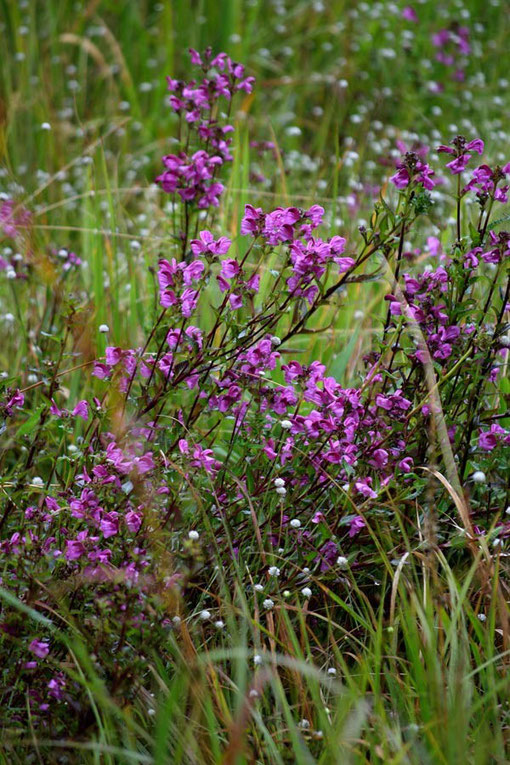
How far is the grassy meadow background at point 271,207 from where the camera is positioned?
5.00 ft

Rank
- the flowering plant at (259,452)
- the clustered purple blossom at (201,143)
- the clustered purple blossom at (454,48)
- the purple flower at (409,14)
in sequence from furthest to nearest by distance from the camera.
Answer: the purple flower at (409,14) < the clustered purple blossom at (454,48) < the clustered purple blossom at (201,143) < the flowering plant at (259,452)

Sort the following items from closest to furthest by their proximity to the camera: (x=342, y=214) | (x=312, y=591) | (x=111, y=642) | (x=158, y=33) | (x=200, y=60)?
1. (x=111, y=642)
2. (x=312, y=591)
3. (x=200, y=60)
4. (x=342, y=214)
5. (x=158, y=33)

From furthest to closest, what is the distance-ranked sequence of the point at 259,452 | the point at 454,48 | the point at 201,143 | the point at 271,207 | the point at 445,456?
the point at 454,48 < the point at 271,207 < the point at 201,143 < the point at 259,452 < the point at 445,456

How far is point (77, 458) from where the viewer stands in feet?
6.40

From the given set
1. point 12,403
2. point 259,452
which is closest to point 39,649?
point 12,403

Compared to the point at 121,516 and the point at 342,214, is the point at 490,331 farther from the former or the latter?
the point at 342,214

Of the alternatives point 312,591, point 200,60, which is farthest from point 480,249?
point 200,60

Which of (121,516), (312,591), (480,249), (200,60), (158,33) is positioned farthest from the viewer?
(158,33)

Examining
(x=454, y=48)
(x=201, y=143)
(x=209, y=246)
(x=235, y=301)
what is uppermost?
(x=454, y=48)

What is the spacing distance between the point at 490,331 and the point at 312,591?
0.81 meters

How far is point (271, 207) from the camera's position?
10.3 ft

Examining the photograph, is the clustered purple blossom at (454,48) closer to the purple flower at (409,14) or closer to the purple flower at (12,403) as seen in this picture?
the purple flower at (409,14)

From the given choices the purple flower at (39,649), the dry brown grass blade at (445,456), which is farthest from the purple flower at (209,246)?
the purple flower at (39,649)

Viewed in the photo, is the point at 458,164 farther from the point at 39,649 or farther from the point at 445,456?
the point at 39,649
